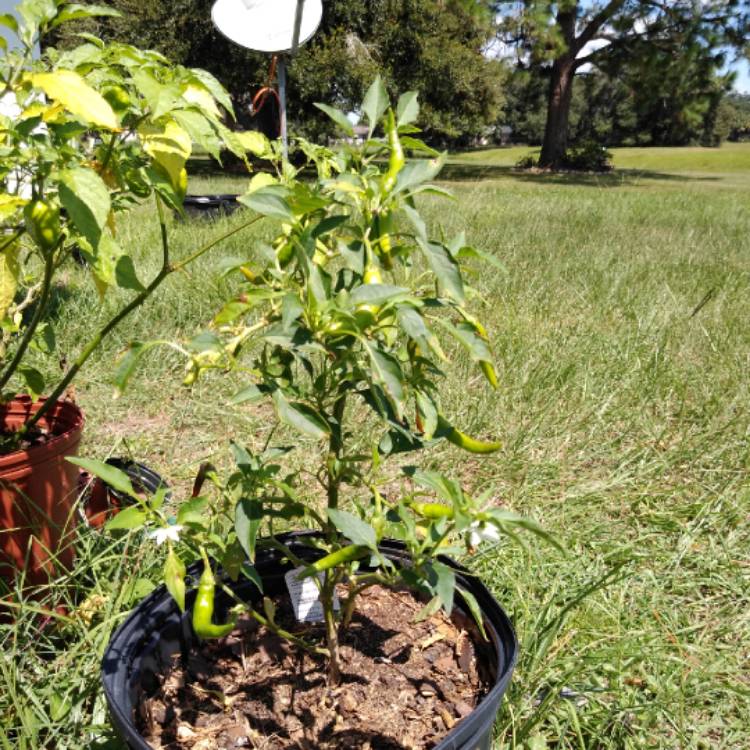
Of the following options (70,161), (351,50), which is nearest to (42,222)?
(70,161)

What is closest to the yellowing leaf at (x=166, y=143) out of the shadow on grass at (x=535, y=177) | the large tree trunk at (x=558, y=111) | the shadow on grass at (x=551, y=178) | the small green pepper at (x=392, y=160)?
the small green pepper at (x=392, y=160)

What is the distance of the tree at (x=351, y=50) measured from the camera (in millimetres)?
11367

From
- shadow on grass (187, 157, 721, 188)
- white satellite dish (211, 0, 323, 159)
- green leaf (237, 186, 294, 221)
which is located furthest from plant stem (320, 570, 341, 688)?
shadow on grass (187, 157, 721, 188)

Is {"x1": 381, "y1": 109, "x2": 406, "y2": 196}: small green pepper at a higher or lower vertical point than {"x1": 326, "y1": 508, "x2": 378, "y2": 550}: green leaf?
higher

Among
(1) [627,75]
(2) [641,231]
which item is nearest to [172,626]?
(2) [641,231]

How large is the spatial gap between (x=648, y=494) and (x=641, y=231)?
4060 millimetres

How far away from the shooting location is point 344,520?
2.26 feet

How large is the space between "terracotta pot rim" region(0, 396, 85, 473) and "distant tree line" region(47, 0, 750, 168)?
1076cm

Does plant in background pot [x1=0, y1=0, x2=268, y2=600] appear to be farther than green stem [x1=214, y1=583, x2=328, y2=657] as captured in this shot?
No

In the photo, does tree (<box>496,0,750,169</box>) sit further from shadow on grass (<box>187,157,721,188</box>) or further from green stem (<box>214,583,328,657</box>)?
green stem (<box>214,583,328,657</box>)

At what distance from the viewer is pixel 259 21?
3.27 m

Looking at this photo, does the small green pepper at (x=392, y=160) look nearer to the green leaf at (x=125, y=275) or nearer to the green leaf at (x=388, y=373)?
the green leaf at (x=388, y=373)

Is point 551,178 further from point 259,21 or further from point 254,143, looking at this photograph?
point 254,143

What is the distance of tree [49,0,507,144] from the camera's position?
1137 cm
